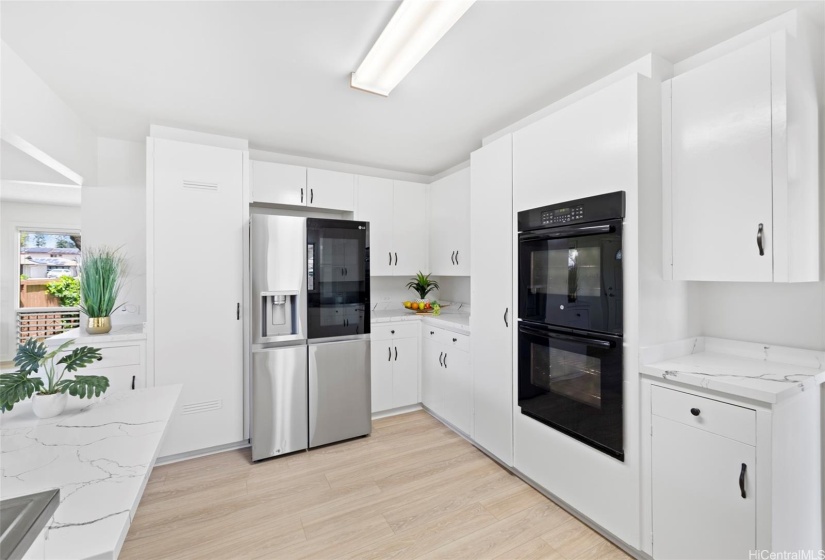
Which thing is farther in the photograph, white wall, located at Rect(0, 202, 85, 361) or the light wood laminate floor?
white wall, located at Rect(0, 202, 85, 361)

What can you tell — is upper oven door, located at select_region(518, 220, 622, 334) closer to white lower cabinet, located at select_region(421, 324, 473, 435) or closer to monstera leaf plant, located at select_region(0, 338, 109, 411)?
white lower cabinet, located at select_region(421, 324, 473, 435)

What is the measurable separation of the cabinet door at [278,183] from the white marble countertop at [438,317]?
4.39 ft

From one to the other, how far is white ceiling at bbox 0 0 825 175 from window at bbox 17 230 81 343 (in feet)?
6.74

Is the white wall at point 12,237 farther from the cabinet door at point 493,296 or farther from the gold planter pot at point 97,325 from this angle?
the cabinet door at point 493,296

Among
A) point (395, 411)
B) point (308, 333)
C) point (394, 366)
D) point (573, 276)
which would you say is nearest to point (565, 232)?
point (573, 276)

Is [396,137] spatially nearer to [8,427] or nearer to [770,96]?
[770,96]

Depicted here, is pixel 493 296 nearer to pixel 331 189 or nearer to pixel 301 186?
pixel 331 189

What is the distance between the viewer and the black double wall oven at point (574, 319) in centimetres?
181

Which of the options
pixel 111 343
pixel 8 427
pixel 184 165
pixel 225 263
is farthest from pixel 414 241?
pixel 8 427

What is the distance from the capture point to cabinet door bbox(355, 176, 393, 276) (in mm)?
3701

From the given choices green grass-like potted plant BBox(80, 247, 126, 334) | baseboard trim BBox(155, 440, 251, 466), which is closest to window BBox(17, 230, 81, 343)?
green grass-like potted plant BBox(80, 247, 126, 334)

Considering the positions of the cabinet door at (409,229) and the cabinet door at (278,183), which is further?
the cabinet door at (409,229)

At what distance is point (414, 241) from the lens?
3.98 meters

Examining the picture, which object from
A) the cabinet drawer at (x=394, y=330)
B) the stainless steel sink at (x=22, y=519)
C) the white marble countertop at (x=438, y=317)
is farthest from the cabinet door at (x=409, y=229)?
the stainless steel sink at (x=22, y=519)
